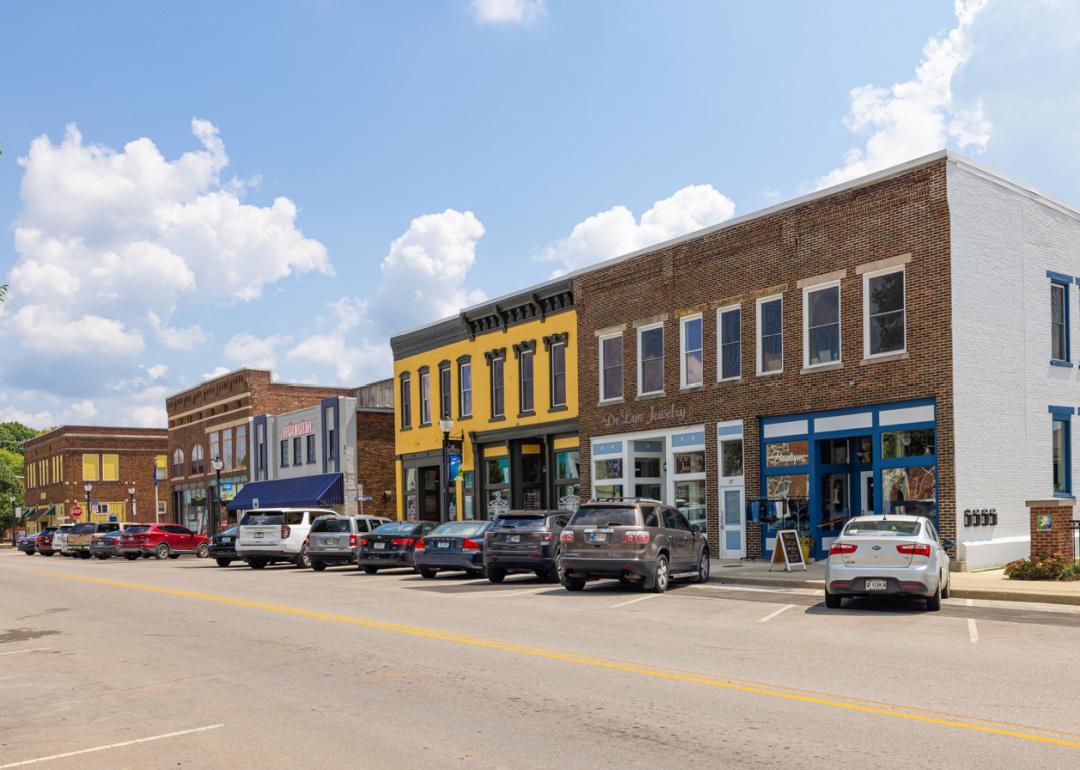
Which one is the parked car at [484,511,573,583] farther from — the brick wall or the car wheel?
the brick wall

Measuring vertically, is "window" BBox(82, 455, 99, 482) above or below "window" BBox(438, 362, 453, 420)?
below

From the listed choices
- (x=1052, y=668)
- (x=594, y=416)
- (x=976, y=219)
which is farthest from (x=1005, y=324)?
(x=1052, y=668)

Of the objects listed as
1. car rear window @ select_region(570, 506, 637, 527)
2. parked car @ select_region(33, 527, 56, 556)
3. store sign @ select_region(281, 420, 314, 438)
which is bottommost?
parked car @ select_region(33, 527, 56, 556)

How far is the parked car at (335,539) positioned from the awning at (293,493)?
59.4 ft

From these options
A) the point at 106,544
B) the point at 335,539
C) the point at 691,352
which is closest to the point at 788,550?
the point at 691,352

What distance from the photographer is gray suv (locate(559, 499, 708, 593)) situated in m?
20.3

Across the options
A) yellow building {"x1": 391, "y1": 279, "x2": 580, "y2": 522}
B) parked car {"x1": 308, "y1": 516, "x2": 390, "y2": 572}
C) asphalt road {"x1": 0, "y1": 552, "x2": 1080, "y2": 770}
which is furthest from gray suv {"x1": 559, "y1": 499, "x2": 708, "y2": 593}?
yellow building {"x1": 391, "y1": 279, "x2": 580, "y2": 522}

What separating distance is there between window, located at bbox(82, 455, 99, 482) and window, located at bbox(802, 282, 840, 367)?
7905cm

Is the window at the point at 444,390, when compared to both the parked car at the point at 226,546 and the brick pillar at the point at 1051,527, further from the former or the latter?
the brick pillar at the point at 1051,527

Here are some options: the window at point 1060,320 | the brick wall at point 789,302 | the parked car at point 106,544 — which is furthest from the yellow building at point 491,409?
the window at point 1060,320

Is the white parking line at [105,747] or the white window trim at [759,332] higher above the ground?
the white window trim at [759,332]

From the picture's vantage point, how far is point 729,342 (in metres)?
29.5

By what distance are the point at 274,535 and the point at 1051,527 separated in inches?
846

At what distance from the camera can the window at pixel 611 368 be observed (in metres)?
33.3
